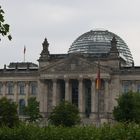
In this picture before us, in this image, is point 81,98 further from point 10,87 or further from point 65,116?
point 65,116

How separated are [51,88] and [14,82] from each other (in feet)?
28.9

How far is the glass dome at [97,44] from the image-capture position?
133 meters

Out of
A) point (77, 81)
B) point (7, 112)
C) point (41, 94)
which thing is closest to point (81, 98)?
point (77, 81)

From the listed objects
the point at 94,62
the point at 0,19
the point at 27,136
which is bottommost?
the point at 27,136

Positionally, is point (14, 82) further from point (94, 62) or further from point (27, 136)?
point (27, 136)

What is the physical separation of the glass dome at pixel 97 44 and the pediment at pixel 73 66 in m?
14.0

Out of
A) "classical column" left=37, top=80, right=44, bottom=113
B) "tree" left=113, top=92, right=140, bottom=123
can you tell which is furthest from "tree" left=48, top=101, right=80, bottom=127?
"classical column" left=37, top=80, right=44, bottom=113

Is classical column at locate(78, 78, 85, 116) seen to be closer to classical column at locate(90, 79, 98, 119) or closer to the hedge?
classical column at locate(90, 79, 98, 119)

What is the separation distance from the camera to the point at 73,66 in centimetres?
11825

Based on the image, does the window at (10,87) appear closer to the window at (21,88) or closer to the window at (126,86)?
the window at (21,88)

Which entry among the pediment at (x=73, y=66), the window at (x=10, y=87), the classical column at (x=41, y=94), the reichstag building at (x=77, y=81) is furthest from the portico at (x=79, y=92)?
the window at (x=10, y=87)

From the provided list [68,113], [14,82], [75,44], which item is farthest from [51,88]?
[68,113]

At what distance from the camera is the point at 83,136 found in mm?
31297

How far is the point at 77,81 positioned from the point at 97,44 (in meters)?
16.5
